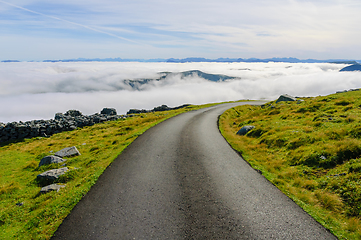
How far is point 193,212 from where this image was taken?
8.29 meters

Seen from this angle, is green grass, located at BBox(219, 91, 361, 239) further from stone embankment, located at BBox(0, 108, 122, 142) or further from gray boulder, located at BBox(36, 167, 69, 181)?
stone embankment, located at BBox(0, 108, 122, 142)

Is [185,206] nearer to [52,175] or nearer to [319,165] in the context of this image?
[319,165]

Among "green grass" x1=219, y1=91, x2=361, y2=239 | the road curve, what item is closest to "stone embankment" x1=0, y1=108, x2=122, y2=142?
the road curve

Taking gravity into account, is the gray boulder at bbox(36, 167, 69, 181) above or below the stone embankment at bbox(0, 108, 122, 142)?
below

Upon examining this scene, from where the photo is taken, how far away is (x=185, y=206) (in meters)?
8.73

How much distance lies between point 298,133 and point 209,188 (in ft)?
41.0

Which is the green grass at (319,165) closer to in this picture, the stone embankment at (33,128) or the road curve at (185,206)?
the road curve at (185,206)

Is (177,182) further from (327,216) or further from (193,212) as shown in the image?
(327,216)

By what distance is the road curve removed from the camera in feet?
23.4

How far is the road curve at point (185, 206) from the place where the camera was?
713 cm

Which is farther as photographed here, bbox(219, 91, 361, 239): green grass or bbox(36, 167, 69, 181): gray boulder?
bbox(36, 167, 69, 181): gray boulder

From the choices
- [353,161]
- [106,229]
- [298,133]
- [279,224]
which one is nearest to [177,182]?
[106,229]

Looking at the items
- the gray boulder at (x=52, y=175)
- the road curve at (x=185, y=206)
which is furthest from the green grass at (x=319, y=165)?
the gray boulder at (x=52, y=175)

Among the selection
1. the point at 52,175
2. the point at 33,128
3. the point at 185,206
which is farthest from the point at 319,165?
the point at 33,128
